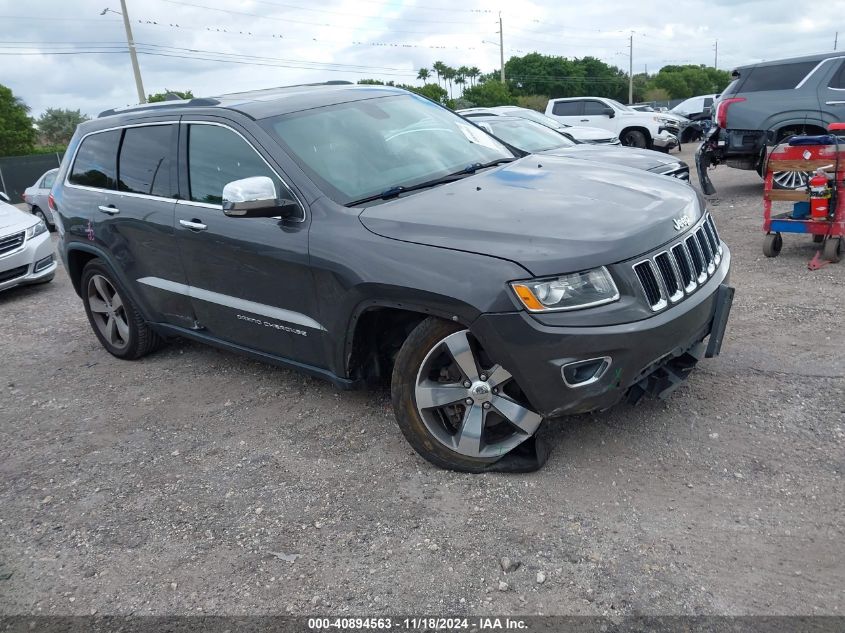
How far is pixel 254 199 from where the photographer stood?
352 centimetres

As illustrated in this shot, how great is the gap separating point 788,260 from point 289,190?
5.08 metres

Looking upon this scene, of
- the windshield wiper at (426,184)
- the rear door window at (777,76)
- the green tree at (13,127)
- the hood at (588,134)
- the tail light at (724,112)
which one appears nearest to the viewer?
the windshield wiper at (426,184)

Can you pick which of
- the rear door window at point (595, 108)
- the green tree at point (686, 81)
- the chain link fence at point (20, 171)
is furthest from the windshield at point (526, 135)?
the green tree at point (686, 81)

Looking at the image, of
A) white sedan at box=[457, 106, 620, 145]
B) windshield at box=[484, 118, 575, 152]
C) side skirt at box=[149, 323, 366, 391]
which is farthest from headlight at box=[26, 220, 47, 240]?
white sedan at box=[457, 106, 620, 145]

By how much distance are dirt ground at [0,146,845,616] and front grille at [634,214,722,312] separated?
76 centimetres

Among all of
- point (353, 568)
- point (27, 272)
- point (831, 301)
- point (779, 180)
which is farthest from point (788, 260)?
point (27, 272)

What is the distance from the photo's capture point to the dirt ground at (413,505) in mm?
2650

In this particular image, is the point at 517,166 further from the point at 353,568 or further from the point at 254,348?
the point at 353,568

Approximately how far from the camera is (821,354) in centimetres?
438

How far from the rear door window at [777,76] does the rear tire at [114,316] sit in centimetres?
908

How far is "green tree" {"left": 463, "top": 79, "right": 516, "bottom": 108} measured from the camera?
173 feet

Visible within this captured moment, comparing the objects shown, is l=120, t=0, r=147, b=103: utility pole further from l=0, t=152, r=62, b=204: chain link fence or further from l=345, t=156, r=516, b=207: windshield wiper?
l=345, t=156, r=516, b=207: windshield wiper

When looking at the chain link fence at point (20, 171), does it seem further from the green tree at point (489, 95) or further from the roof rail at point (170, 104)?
the green tree at point (489, 95)

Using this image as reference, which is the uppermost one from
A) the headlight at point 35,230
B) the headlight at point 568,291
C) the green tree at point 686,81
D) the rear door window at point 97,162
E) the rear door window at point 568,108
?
the rear door window at point 97,162
